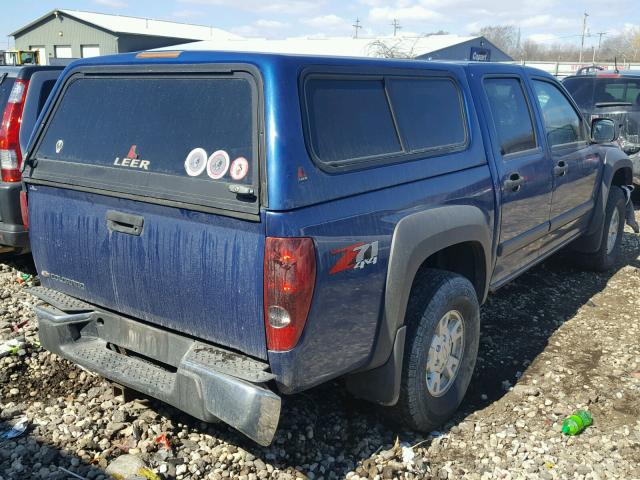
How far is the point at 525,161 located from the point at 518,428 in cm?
175

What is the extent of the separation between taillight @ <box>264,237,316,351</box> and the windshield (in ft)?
27.3

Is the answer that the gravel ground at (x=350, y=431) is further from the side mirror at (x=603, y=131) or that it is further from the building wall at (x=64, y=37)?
the building wall at (x=64, y=37)

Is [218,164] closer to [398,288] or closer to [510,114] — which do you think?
[398,288]

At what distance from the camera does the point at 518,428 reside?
360 centimetres

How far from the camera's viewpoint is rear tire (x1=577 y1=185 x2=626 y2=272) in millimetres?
6152

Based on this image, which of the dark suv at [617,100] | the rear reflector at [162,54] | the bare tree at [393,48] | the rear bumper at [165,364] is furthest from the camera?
the bare tree at [393,48]

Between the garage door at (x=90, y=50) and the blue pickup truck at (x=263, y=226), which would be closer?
the blue pickup truck at (x=263, y=226)

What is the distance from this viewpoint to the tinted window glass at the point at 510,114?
408 centimetres

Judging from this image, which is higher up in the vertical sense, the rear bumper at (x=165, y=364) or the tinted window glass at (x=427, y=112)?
the tinted window glass at (x=427, y=112)

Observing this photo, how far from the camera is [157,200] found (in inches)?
109

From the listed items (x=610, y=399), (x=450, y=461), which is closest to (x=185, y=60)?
(x=450, y=461)

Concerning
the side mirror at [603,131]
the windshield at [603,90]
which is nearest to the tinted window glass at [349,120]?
the side mirror at [603,131]

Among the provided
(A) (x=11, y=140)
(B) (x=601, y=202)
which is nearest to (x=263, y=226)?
(A) (x=11, y=140)

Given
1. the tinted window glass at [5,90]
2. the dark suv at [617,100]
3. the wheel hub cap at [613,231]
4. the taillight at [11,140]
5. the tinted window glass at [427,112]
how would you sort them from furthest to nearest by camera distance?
the dark suv at [617,100] → the wheel hub cap at [613,231] → the tinted window glass at [5,90] → the taillight at [11,140] → the tinted window glass at [427,112]
